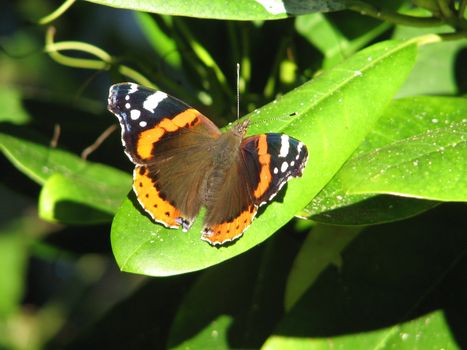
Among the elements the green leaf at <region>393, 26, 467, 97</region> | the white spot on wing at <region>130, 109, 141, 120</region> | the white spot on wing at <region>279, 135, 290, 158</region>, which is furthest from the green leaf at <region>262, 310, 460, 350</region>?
the green leaf at <region>393, 26, 467, 97</region>

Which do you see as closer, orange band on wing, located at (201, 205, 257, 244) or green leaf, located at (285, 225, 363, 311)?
orange band on wing, located at (201, 205, 257, 244)

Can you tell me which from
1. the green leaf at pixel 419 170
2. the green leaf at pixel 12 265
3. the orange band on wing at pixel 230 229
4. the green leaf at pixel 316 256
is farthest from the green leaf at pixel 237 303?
the green leaf at pixel 12 265

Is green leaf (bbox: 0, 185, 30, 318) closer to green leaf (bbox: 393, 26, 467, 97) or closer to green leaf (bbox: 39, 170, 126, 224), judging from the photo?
green leaf (bbox: 39, 170, 126, 224)

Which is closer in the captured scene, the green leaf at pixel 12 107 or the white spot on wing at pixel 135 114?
the white spot on wing at pixel 135 114

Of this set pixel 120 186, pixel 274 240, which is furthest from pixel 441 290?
pixel 120 186

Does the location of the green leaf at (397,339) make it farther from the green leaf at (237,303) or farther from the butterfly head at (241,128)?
the butterfly head at (241,128)

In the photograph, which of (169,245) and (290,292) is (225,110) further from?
(169,245)
